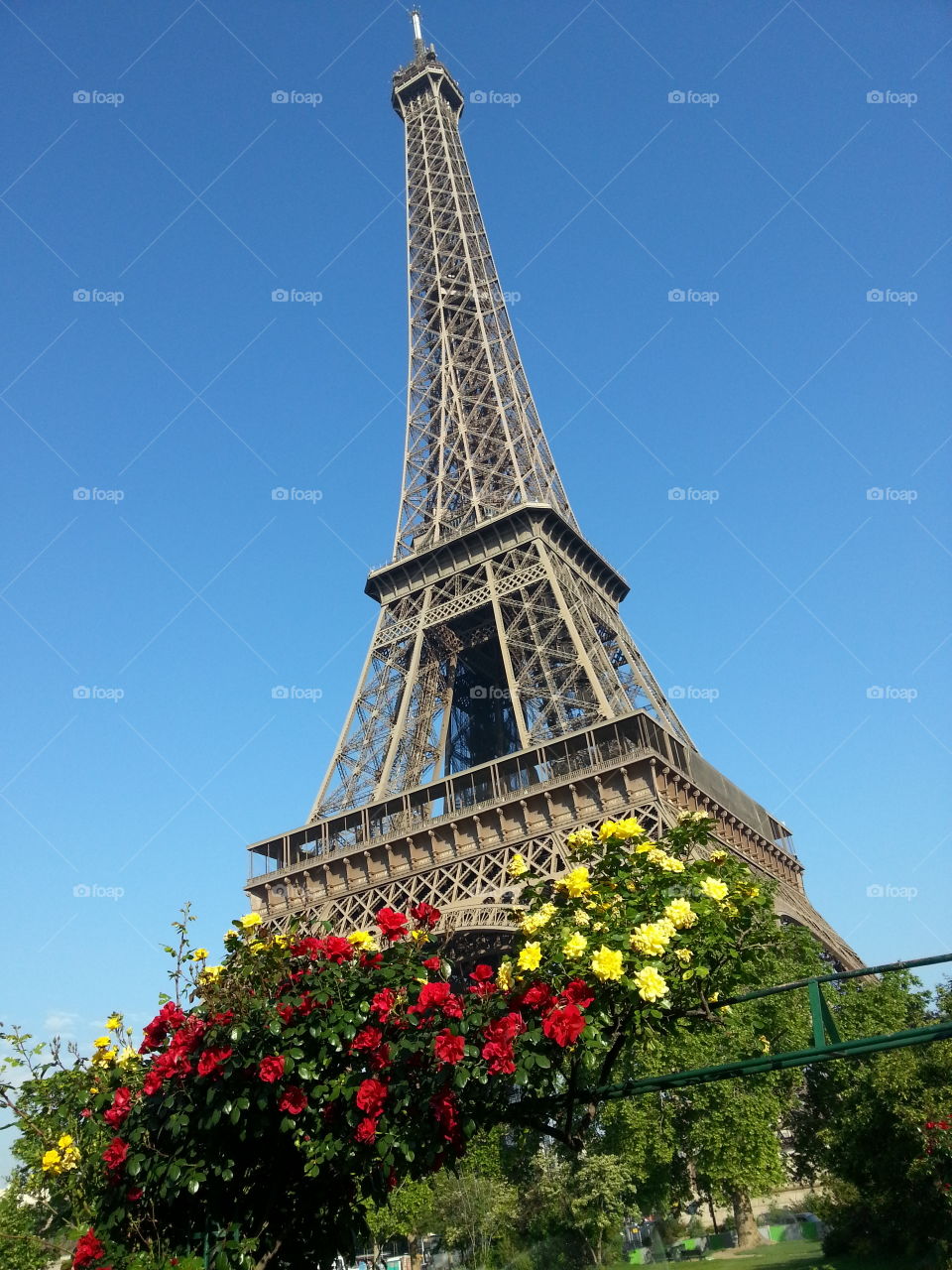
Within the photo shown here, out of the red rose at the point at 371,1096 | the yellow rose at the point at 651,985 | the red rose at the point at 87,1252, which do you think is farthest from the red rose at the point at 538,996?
the red rose at the point at 87,1252

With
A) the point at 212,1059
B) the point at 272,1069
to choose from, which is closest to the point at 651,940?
the point at 272,1069

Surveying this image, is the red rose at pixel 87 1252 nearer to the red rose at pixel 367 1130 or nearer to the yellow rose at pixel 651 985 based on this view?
the red rose at pixel 367 1130

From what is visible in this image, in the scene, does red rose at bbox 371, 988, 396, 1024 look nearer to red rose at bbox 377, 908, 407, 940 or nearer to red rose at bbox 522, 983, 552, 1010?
red rose at bbox 377, 908, 407, 940

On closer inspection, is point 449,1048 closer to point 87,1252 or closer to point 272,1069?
point 272,1069

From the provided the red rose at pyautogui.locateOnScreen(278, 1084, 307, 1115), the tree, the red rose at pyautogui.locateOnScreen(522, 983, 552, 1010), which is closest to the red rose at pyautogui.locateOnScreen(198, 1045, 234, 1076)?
the red rose at pyautogui.locateOnScreen(278, 1084, 307, 1115)

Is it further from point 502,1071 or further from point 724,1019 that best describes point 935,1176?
point 502,1071
